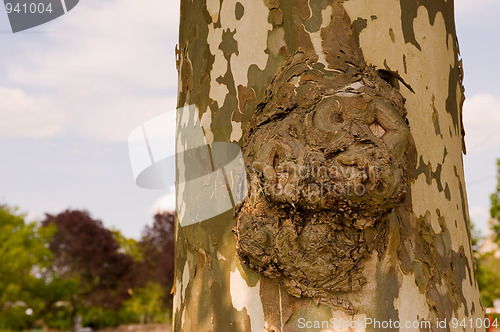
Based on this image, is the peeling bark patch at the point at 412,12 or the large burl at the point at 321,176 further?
the peeling bark patch at the point at 412,12

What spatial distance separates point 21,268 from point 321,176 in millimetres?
27709

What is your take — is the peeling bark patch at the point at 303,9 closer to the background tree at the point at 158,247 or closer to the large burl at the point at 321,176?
the large burl at the point at 321,176

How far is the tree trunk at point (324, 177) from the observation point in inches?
55.9

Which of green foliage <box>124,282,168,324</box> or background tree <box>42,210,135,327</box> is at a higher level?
background tree <box>42,210,135,327</box>

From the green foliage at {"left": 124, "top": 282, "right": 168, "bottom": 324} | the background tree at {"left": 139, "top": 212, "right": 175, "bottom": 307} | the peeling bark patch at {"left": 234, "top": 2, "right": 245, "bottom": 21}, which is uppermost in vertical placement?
the background tree at {"left": 139, "top": 212, "right": 175, "bottom": 307}

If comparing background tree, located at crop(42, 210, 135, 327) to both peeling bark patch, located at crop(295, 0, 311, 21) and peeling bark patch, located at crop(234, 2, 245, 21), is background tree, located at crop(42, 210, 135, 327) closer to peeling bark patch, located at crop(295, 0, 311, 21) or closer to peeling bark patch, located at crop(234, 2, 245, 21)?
peeling bark patch, located at crop(234, 2, 245, 21)

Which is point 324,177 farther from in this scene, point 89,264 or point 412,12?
point 89,264

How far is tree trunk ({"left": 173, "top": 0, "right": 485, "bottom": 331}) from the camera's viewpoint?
1.42 meters

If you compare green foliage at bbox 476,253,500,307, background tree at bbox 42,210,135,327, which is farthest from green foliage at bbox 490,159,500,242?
background tree at bbox 42,210,135,327

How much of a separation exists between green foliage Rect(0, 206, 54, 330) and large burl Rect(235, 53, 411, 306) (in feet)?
85.5

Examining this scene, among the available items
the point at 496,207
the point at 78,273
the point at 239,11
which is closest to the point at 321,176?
the point at 239,11

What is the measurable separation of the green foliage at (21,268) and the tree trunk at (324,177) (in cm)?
2588

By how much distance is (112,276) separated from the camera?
1216 inches

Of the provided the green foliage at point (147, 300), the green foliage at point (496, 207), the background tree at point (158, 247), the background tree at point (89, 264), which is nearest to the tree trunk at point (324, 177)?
the green foliage at point (496, 207)
